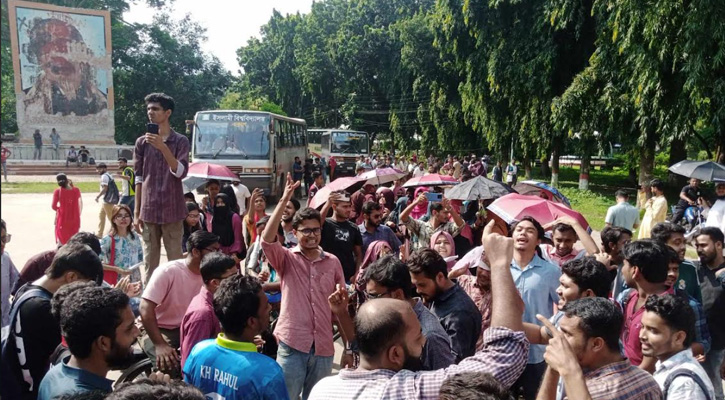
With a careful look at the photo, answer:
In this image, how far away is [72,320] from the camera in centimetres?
254

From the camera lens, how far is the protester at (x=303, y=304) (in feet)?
12.7

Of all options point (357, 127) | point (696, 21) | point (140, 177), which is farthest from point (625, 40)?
point (357, 127)

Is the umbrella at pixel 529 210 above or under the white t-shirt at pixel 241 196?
above

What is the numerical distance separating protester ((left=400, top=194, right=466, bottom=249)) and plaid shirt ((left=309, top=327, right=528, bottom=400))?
4178 millimetres

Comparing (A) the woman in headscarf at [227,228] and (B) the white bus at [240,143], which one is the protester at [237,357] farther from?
(B) the white bus at [240,143]

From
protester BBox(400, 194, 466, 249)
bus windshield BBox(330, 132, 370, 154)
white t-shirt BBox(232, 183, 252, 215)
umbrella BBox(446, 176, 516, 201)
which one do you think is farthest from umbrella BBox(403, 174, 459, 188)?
bus windshield BBox(330, 132, 370, 154)

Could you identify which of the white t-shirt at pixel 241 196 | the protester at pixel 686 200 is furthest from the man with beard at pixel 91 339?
the protester at pixel 686 200

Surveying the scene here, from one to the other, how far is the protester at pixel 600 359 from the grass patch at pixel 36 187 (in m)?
25.3

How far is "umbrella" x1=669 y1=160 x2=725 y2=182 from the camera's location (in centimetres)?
1013

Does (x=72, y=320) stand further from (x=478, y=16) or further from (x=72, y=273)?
(x=478, y=16)

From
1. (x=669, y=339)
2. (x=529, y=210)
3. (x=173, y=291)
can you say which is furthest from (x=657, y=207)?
(x=173, y=291)

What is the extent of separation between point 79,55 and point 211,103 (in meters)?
12.1

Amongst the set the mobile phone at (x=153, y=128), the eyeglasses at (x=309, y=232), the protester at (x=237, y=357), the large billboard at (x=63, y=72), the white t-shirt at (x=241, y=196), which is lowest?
the white t-shirt at (x=241, y=196)

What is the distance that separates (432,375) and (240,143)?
17198 mm
